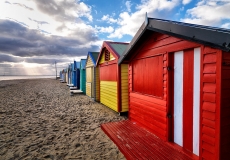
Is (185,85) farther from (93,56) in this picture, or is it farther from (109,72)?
(93,56)

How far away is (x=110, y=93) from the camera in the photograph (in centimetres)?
889

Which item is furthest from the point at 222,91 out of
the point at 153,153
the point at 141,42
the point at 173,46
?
the point at 141,42

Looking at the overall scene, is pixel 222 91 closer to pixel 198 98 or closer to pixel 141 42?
pixel 198 98

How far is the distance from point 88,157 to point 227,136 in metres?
3.22

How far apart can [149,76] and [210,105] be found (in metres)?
2.27

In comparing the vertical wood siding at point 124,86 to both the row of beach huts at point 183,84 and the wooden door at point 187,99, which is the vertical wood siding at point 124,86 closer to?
the row of beach huts at point 183,84

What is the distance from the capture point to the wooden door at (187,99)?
3313mm

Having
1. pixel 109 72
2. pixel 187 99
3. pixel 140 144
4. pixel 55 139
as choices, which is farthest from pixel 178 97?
pixel 109 72

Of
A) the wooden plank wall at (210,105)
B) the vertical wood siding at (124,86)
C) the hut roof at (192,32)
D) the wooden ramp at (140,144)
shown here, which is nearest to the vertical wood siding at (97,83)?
the vertical wood siding at (124,86)

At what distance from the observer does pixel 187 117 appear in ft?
11.8

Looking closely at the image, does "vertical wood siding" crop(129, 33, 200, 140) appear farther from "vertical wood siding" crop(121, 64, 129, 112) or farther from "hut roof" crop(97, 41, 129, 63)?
"hut roof" crop(97, 41, 129, 63)

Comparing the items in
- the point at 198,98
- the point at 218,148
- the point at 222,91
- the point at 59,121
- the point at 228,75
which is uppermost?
the point at 228,75

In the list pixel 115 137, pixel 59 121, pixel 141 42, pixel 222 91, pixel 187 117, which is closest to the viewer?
pixel 222 91

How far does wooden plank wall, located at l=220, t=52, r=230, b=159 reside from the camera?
2.65 metres
